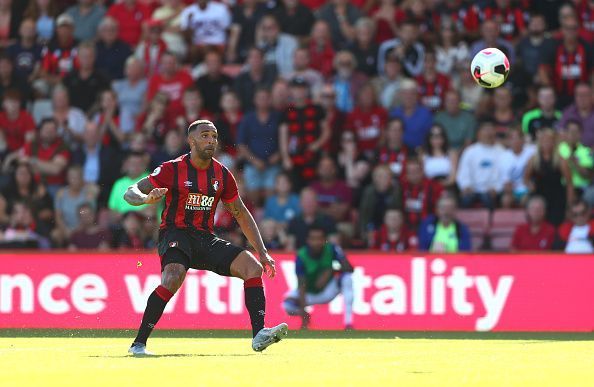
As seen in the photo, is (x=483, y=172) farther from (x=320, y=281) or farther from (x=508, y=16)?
(x=320, y=281)

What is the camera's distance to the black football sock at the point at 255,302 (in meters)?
12.3

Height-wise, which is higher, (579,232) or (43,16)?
(43,16)

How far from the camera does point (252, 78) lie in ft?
68.6

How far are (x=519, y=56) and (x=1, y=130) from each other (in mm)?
8235

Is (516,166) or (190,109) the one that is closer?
(516,166)

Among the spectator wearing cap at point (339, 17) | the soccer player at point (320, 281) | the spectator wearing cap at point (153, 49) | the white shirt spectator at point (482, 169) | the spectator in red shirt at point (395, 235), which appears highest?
the spectator wearing cap at point (339, 17)

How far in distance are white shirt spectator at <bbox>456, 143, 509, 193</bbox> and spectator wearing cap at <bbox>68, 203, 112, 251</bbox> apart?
5.21m

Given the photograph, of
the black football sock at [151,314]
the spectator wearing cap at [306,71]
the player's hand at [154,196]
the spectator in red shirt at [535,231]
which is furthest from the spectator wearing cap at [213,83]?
the player's hand at [154,196]

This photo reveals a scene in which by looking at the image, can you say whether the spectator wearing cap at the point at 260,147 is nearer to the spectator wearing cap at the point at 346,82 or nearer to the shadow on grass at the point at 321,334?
the spectator wearing cap at the point at 346,82

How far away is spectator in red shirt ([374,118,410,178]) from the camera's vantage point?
19.5 meters

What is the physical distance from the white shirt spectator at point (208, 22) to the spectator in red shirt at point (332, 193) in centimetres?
346

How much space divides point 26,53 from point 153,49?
233 cm

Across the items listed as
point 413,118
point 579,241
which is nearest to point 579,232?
point 579,241

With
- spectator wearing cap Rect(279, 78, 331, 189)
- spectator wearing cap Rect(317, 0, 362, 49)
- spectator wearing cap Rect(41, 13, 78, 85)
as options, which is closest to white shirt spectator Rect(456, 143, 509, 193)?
spectator wearing cap Rect(279, 78, 331, 189)
